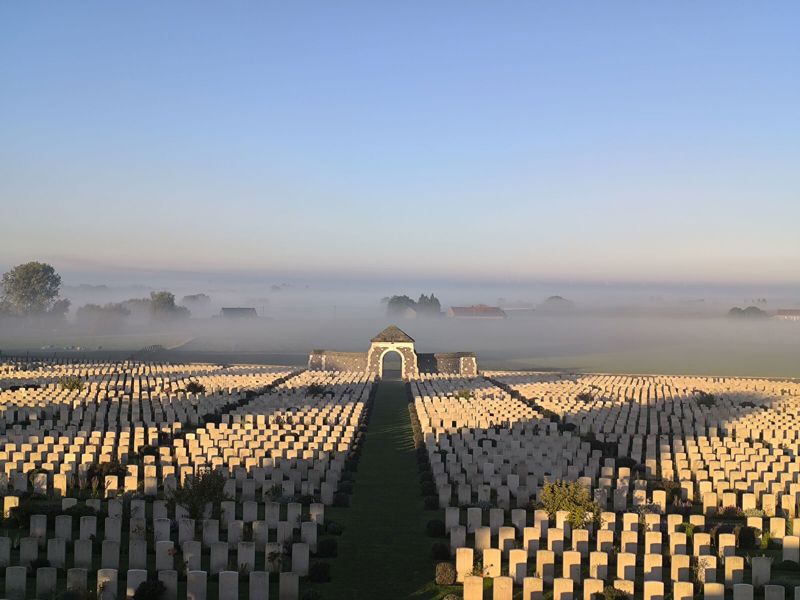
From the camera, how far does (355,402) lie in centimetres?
3462

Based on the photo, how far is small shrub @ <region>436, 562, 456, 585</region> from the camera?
40.2ft

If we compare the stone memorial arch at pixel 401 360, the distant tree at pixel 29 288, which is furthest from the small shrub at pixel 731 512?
the distant tree at pixel 29 288

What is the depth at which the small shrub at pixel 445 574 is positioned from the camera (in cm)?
1227

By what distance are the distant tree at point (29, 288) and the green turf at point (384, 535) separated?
99957 millimetres

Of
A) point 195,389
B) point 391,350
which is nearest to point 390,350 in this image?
point 391,350

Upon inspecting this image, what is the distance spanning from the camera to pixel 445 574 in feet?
40.3

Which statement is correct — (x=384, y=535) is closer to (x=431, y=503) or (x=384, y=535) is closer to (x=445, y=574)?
(x=431, y=503)

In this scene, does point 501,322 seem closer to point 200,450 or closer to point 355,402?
point 355,402

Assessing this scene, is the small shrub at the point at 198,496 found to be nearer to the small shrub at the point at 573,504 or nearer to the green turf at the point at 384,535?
the green turf at the point at 384,535

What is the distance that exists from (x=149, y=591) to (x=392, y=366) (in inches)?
2114

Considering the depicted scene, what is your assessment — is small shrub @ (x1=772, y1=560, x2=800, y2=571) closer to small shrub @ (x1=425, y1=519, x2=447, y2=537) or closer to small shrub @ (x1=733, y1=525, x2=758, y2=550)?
small shrub @ (x1=733, y1=525, x2=758, y2=550)

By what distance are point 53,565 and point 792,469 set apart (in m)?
16.0

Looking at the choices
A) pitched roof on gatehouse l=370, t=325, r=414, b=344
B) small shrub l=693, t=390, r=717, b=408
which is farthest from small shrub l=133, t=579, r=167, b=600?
pitched roof on gatehouse l=370, t=325, r=414, b=344

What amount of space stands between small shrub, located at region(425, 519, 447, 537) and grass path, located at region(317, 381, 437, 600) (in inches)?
5.1
